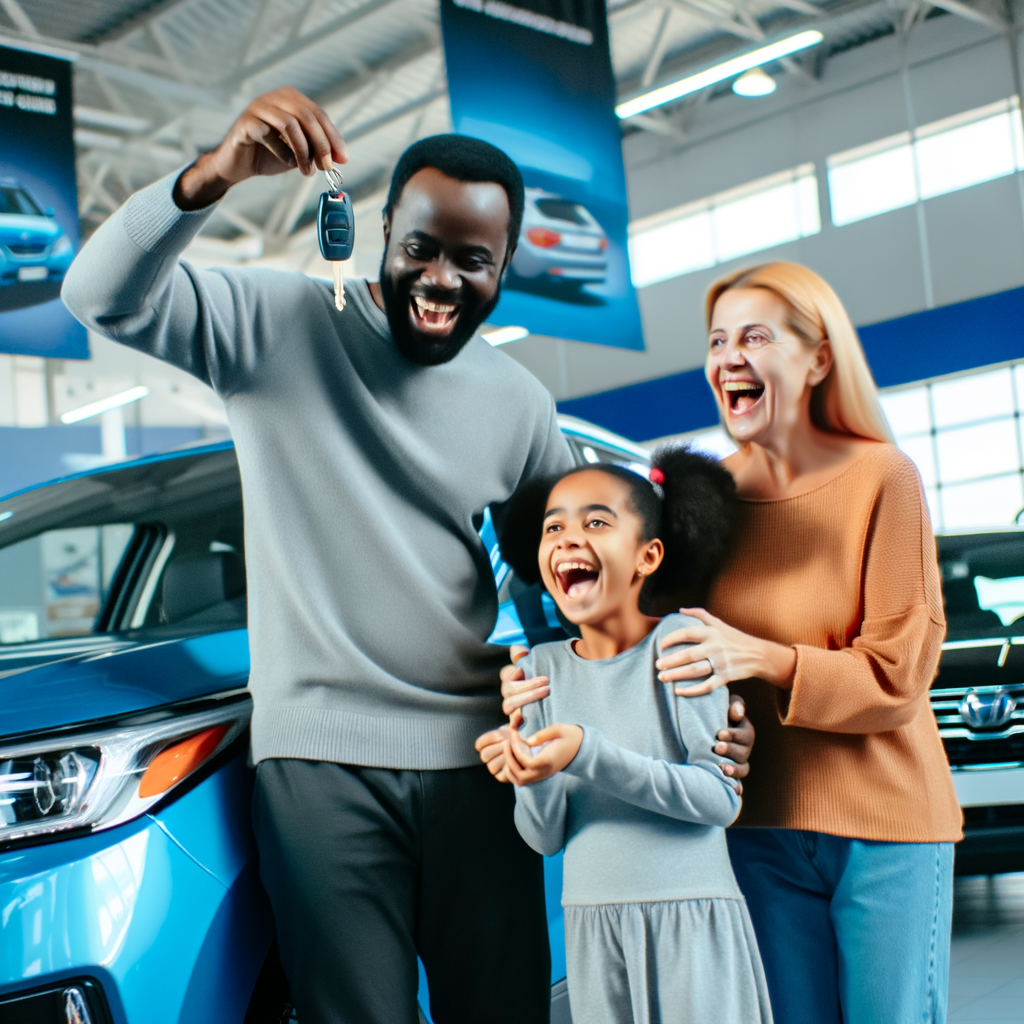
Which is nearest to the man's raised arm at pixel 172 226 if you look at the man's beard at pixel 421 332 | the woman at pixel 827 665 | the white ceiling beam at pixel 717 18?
the man's beard at pixel 421 332

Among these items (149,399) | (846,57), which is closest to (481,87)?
(846,57)

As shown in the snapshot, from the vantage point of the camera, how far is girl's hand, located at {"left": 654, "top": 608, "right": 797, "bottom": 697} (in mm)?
1648

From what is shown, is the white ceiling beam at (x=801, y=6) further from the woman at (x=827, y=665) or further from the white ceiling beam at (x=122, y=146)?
the woman at (x=827, y=665)

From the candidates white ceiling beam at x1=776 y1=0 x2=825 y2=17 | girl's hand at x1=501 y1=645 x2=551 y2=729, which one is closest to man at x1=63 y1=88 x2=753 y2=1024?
girl's hand at x1=501 y1=645 x2=551 y2=729

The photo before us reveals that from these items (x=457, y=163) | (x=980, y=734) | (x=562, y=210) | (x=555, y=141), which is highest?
(x=555, y=141)

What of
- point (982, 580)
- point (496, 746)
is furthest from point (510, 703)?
point (982, 580)

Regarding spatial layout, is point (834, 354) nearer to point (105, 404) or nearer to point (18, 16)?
point (18, 16)

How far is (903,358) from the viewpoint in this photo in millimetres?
12625

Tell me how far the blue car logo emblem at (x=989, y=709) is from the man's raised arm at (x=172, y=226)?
3.51 meters

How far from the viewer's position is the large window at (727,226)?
15.5m

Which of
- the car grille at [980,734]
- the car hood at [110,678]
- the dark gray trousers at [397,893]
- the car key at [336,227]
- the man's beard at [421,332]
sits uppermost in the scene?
the car key at [336,227]

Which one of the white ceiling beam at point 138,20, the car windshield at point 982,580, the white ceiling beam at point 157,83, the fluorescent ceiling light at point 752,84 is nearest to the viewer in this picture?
the car windshield at point 982,580

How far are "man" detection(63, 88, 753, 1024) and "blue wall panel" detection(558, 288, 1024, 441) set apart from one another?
10.9 metres

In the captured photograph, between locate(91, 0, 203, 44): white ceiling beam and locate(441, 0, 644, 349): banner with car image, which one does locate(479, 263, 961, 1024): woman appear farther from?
locate(91, 0, 203, 44): white ceiling beam
